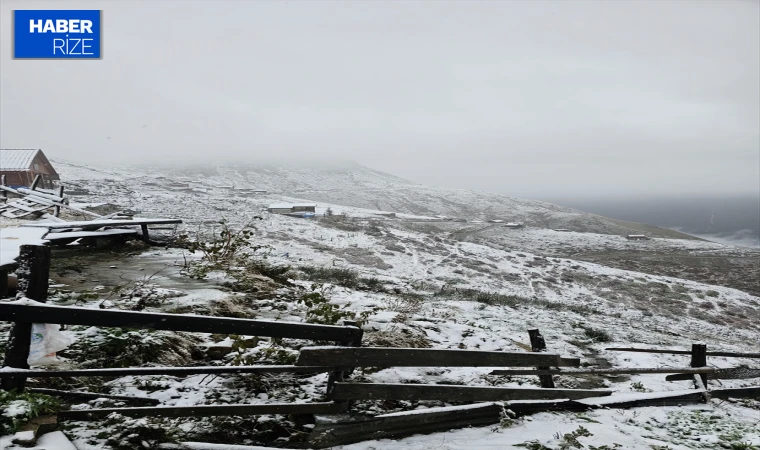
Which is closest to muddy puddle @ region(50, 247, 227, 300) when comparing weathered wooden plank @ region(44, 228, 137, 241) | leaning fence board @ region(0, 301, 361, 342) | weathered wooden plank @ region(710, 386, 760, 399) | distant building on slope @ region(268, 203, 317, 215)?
weathered wooden plank @ region(44, 228, 137, 241)

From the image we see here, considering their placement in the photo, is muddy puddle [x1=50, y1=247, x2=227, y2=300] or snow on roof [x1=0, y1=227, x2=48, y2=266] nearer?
snow on roof [x1=0, y1=227, x2=48, y2=266]

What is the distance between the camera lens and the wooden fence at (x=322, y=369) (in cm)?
330

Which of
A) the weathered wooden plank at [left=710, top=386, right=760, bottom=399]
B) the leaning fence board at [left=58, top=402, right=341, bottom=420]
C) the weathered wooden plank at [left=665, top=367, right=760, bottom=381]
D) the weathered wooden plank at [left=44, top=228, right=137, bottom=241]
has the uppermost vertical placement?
the weathered wooden plank at [left=44, top=228, right=137, bottom=241]

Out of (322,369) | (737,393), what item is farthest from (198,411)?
(737,393)

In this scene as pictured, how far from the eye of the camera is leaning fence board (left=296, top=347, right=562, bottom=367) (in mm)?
3623

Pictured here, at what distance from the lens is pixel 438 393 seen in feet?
14.1

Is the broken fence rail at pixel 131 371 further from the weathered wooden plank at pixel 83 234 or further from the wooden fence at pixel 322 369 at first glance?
the weathered wooden plank at pixel 83 234

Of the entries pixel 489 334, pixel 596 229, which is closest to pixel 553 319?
pixel 489 334

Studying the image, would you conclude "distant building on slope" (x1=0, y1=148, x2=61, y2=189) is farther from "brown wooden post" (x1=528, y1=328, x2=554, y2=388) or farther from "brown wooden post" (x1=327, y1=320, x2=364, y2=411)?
"brown wooden post" (x1=528, y1=328, x2=554, y2=388)

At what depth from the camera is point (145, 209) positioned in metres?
29.8

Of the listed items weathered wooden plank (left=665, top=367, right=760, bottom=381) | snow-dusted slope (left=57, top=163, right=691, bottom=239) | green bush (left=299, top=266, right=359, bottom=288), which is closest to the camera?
weathered wooden plank (left=665, top=367, right=760, bottom=381)

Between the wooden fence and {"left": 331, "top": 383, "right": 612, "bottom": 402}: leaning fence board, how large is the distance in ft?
0.03

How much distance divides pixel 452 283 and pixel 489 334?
486 inches

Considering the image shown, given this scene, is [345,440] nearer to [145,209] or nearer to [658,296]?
[658,296]
